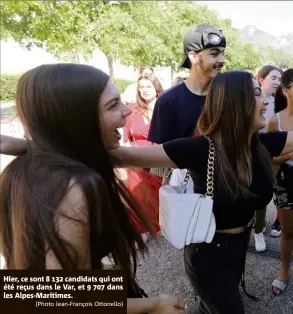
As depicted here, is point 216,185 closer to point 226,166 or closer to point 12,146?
point 226,166

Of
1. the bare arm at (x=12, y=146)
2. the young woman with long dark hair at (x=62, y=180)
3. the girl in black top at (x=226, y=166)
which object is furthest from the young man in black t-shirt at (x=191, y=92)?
the bare arm at (x=12, y=146)

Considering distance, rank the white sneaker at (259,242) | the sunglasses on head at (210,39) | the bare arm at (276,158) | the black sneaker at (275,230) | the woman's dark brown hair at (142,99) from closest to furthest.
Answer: the bare arm at (276,158) < the sunglasses on head at (210,39) < the white sneaker at (259,242) < the black sneaker at (275,230) < the woman's dark brown hair at (142,99)

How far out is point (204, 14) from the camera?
10.2m

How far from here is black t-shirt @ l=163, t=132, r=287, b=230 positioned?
1446 mm

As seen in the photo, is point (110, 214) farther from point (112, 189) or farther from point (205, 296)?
point (205, 296)

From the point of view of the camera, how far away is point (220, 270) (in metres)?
1.53

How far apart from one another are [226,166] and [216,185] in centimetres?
10

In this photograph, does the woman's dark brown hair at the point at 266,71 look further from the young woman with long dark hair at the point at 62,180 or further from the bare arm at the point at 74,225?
the bare arm at the point at 74,225

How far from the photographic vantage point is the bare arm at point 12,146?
1.10 meters

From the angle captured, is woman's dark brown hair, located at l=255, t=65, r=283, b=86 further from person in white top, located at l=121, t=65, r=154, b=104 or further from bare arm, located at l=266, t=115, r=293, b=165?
bare arm, located at l=266, t=115, r=293, b=165

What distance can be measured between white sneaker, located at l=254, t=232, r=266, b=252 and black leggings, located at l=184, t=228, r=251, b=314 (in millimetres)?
1356

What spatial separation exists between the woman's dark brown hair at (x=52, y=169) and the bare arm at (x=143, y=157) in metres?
0.42

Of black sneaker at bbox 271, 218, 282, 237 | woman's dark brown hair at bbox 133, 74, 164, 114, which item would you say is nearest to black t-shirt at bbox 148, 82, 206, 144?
woman's dark brown hair at bbox 133, 74, 164, 114

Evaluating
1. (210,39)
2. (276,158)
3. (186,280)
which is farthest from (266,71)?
(186,280)
